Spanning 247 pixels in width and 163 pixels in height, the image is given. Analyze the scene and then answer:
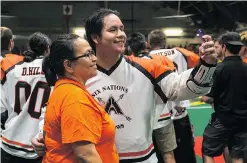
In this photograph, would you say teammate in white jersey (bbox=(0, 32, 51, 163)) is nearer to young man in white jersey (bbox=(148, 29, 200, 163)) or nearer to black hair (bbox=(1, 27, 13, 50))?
black hair (bbox=(1, 27, 13, 50))

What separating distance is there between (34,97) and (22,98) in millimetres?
93

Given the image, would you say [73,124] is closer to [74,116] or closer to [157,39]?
[74,116]

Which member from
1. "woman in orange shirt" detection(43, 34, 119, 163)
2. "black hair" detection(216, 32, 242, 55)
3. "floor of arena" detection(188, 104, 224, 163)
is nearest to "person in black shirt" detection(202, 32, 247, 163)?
"black hair" detection(216, 32, 242, 55)

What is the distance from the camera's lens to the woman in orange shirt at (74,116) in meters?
1.50

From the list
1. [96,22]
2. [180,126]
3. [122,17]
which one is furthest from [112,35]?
[122,17]

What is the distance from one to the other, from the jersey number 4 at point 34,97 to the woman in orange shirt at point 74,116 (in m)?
1.16

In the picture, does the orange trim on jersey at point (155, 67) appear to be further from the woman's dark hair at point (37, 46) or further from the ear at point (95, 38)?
the woman's dark hair at point (37, 46)

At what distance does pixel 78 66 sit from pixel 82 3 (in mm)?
16989

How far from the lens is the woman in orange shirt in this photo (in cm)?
150

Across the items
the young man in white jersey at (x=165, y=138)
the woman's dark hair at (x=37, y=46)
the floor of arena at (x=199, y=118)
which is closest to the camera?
the woman's dark hair at (x=37, y=46)

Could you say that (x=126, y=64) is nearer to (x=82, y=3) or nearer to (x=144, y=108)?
(x=144, y=108)

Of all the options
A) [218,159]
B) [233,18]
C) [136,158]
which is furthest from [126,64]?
[233,18]

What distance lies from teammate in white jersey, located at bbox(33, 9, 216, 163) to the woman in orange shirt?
0.70 feet

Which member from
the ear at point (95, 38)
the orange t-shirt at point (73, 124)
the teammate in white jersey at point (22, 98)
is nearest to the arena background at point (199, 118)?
the teammate in white jersey at point (22, 98)
